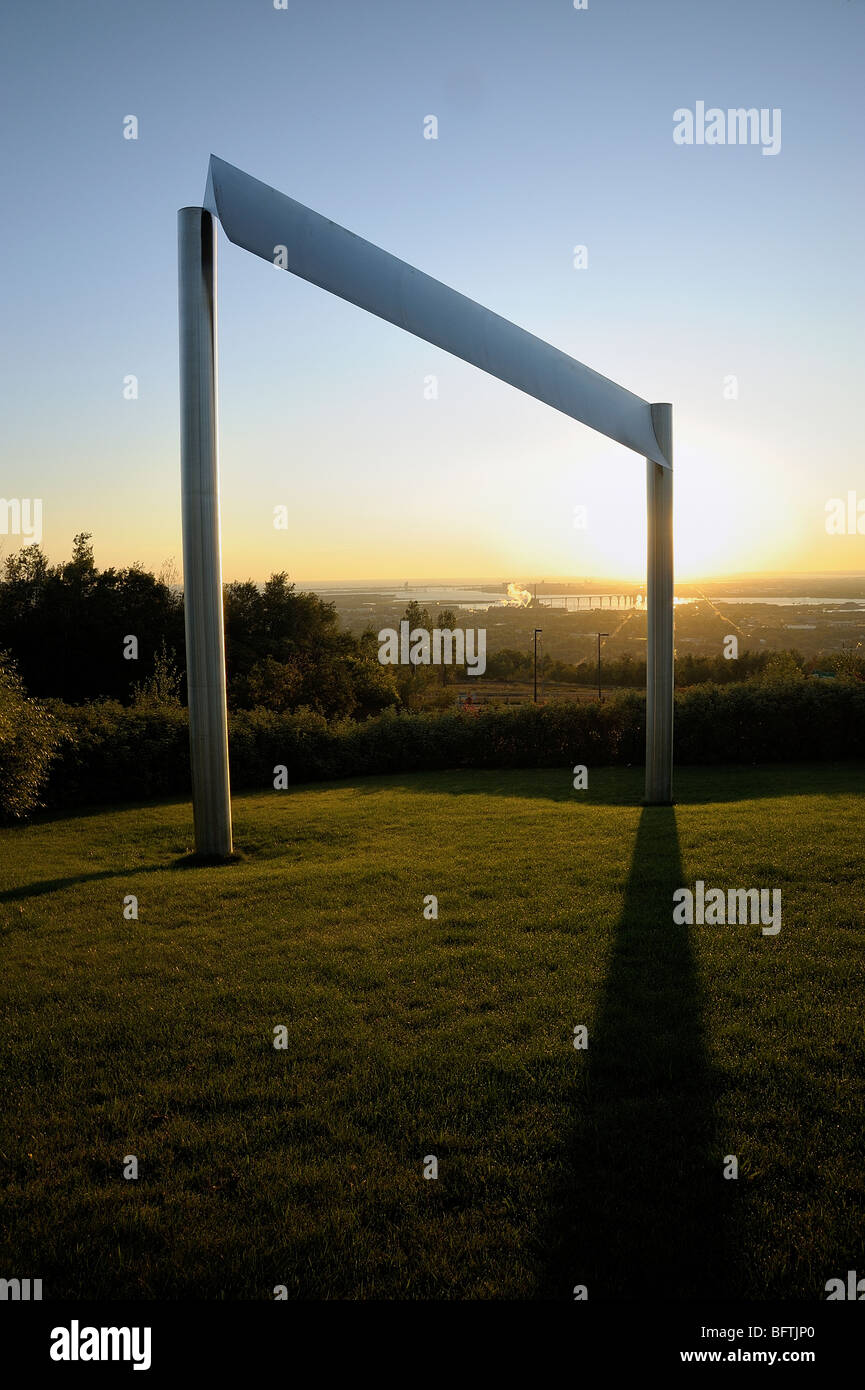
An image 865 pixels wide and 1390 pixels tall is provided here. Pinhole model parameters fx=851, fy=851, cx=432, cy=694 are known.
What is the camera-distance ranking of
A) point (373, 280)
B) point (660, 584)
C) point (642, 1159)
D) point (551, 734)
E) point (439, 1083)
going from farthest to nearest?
point (551, 734), point (660, 584), point (373, 280), point (439, 1083), point (642, 1159)

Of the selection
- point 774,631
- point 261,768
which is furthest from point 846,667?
point 261,768

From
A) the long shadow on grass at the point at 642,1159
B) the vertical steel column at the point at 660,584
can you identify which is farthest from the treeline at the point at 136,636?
the long shadow on grass at the point at 642,1159

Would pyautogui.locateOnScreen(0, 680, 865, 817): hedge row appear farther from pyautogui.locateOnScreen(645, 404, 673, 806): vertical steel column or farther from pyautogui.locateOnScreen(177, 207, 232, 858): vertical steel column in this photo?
pyautogui.locateOnScreen(177, 207, 232, 858): vertical steel column

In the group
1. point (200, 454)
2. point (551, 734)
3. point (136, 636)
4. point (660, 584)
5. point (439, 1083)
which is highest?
point (200, 454)

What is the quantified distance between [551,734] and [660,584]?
245 inches

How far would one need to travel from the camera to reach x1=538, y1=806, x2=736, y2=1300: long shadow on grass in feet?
9.59

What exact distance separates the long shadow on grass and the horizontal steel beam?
605cm

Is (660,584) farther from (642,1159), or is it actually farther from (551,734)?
(642,1159)

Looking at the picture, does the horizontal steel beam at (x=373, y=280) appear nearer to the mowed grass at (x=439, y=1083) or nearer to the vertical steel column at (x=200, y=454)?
the vertical steel column at (x=200, y=454)

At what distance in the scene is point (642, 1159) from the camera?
3512 millimetres

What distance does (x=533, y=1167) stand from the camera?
348cm

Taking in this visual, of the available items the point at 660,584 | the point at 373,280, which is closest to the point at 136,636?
the point at 660,584

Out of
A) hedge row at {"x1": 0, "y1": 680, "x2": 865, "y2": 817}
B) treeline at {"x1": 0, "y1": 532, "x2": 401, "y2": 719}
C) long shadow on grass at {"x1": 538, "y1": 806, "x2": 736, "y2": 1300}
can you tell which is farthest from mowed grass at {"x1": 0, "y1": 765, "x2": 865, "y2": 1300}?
treeline at {"x1": 0, "y1": 532, "x2": 401, "y2": 719}
